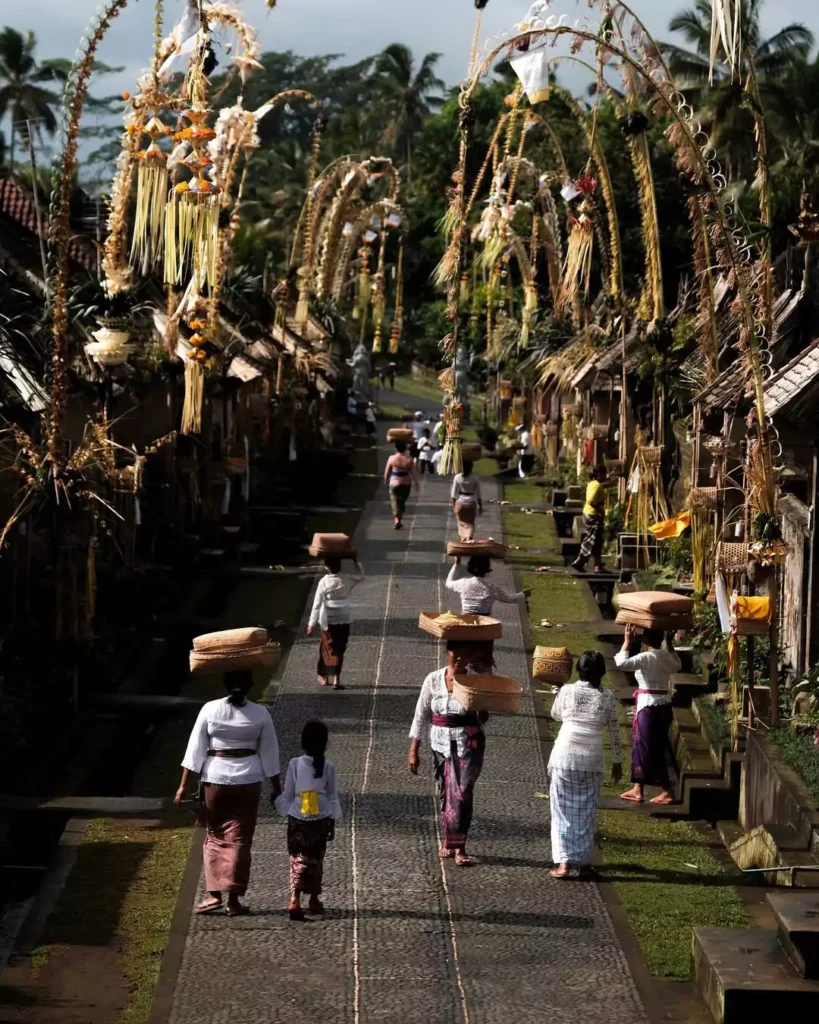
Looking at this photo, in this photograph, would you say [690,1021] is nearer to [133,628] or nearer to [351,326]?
[133,628]

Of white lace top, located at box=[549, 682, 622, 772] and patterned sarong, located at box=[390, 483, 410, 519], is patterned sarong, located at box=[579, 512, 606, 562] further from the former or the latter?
white lace top, located at box=[549, 682, 622, 772]

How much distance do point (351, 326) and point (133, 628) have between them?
1554 inches

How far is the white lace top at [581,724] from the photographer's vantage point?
12.3 meters

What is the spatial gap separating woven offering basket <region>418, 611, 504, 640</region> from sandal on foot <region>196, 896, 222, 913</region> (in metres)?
2.55

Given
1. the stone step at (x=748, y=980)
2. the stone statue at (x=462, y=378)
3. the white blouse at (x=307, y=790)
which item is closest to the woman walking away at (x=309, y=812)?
the white blouse at (x=307, y=790)

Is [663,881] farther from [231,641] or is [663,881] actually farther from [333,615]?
[333,615]

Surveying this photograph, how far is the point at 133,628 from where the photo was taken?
2189 centimetres

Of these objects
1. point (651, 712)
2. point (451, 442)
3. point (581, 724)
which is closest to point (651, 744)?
point (651, 712)

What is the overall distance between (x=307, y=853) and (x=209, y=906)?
28.8 inches

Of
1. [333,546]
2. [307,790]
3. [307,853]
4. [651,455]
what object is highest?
Answer: [651,455]

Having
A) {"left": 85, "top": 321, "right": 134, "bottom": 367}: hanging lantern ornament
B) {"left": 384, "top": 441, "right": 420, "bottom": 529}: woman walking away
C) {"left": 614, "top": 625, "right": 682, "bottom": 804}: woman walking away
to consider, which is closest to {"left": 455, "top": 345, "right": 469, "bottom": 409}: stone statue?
{"left": 384, "top": 441, "right": 420, "bottom": 529}: woman walking away

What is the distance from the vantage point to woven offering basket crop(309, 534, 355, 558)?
1800 cm

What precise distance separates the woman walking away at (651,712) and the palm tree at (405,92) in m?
76.9

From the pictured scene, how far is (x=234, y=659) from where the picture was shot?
12.0 metres
